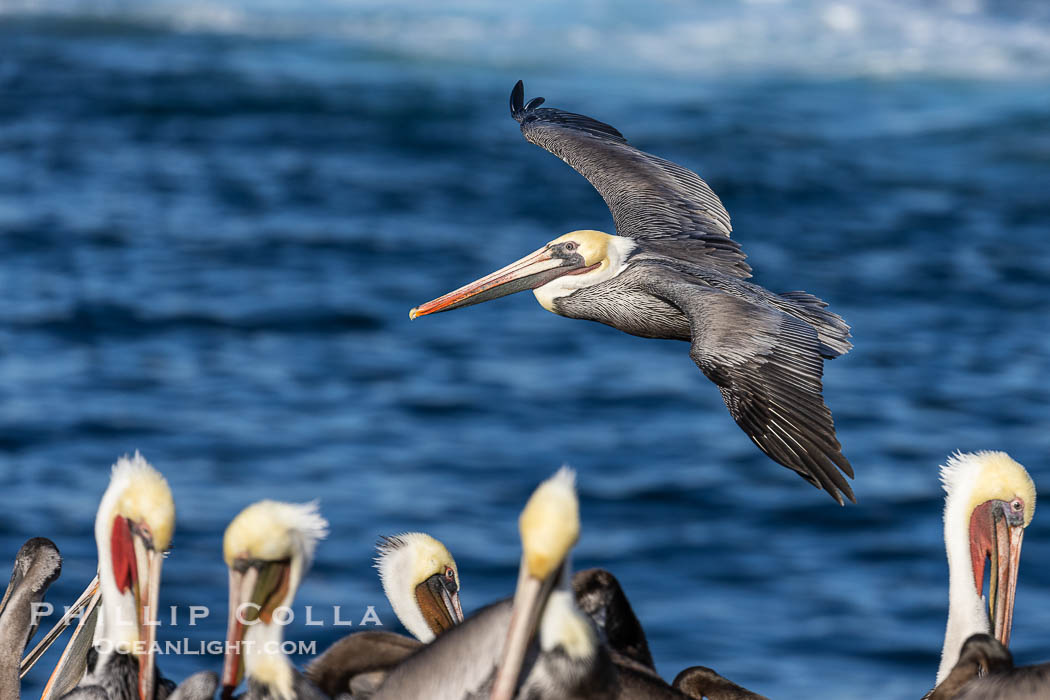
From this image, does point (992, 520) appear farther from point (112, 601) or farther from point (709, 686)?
point (112, 601)

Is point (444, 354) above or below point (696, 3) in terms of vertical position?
below

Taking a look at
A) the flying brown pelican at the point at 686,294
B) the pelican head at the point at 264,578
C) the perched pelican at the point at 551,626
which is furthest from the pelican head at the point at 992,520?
the pelican head at the point at 264,578

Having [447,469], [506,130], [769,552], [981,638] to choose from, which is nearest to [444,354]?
[447,469]

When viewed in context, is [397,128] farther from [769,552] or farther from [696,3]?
[769,552]

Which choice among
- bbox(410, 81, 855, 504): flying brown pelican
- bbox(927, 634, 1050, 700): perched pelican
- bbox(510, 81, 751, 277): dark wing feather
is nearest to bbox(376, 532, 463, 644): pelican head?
bbox(410, 81, 855, 504): flying brown pelican

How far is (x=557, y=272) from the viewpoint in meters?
8.32

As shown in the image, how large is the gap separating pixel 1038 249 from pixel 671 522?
11.2m

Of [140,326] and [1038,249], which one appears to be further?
[1038,249]

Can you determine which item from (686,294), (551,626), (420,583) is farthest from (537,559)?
(686,294)

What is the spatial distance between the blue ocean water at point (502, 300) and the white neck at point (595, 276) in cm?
695

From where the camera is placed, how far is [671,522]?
18.8 metres

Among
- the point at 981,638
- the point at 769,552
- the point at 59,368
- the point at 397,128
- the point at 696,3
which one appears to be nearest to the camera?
the point at 981,638

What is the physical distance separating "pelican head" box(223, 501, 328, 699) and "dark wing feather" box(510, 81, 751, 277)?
369cm

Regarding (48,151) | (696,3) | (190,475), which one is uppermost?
(696,3)
